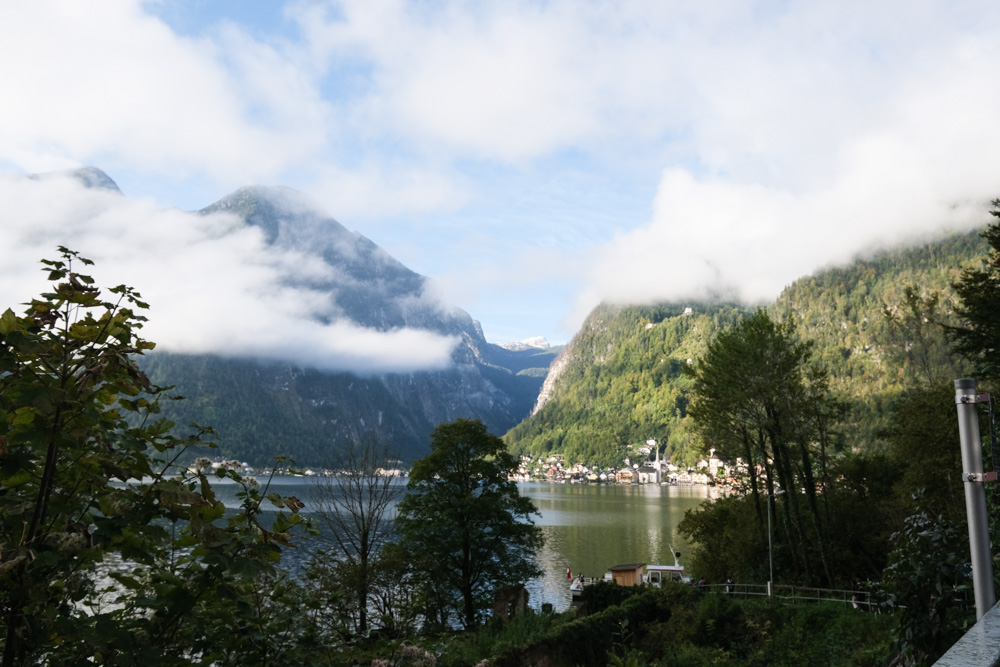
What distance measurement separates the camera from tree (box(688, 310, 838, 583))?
1005 inches

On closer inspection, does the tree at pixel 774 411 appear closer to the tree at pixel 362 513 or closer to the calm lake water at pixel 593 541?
the calm lake water at pixel 593 541

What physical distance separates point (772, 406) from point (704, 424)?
3759 millimetres

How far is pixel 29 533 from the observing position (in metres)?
2.01

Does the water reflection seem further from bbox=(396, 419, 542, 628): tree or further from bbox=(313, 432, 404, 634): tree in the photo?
bbox=(313, 432, 404, 634): tree

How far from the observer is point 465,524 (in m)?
26.4

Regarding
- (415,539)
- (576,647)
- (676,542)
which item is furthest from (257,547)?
(676,542)

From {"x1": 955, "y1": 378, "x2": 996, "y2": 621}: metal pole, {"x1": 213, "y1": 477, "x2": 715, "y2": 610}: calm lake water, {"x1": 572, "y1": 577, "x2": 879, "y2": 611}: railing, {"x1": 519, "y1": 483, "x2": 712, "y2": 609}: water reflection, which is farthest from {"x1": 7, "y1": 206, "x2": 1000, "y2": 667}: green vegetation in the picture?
{"x1": 213, "y1": 477, "x2": 715, "y2": 610}: calm lake water

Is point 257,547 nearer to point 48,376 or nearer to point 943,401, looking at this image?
point 48,376

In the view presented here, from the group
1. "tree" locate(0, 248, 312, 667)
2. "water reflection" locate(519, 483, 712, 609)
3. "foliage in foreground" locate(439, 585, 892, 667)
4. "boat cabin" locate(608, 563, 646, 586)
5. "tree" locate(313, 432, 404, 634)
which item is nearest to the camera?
"tree" locate(0, 248, 312, 667)

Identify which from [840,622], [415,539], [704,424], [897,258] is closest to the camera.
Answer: [840,622]

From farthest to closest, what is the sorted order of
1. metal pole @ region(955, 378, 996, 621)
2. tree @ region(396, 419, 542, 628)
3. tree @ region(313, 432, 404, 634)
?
tree @ region(396, 419, 542, 628) → tree @ region(313, 432, 404, 634) → metal pole @ region(955, 378, 996, 621)

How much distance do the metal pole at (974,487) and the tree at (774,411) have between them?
2323cm

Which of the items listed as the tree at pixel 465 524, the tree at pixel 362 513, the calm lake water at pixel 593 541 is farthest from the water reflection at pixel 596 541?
the tree at pixel 362 513

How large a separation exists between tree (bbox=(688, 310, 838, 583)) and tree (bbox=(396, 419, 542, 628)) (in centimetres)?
960
